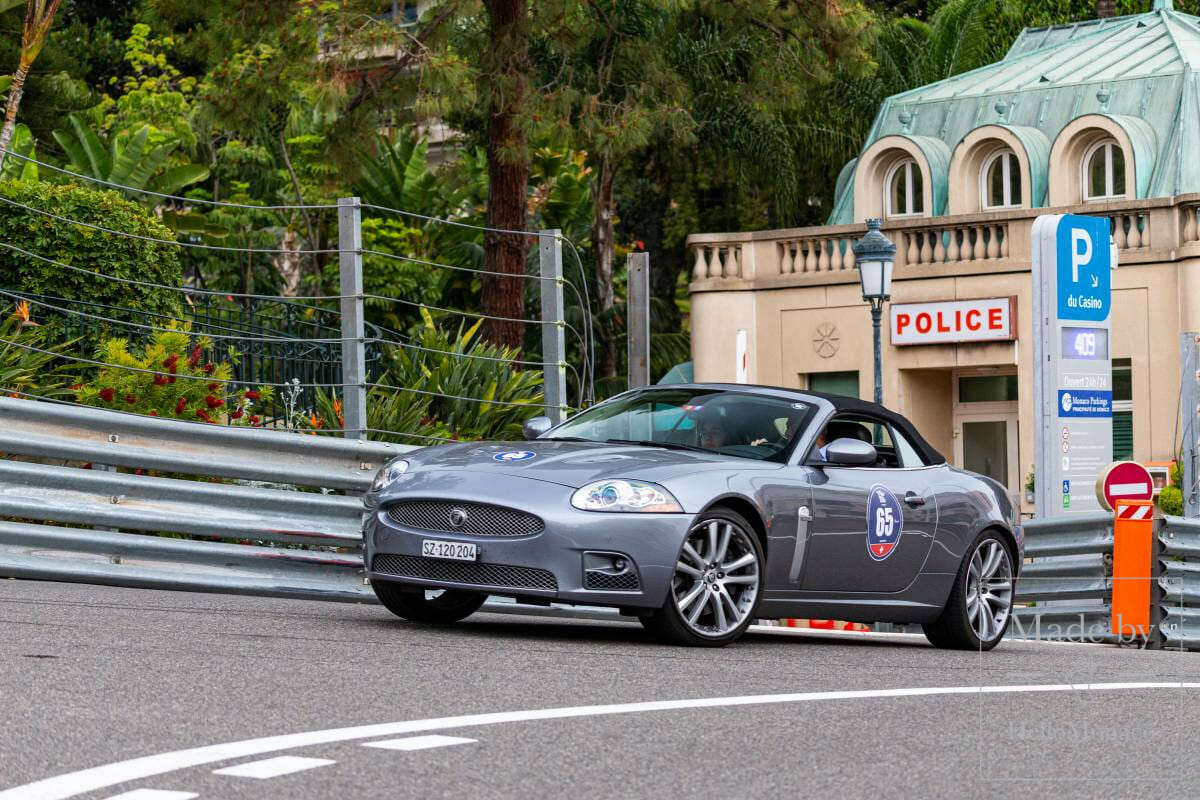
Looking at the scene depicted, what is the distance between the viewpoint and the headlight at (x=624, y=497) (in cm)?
902

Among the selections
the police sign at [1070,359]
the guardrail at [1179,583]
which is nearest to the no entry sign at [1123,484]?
the police sign at [1070,359]

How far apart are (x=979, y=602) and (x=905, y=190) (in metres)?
28.3

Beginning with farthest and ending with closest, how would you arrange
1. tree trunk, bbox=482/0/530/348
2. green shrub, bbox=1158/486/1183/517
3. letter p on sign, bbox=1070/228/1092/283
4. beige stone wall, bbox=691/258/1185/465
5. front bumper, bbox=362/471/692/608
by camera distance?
beige stone wall, bbox=691/258/1185/465, green shrub, bbox=1158/486/1183/517, tree trunk, bbox=482/0/530/348, letter p on sign, bbox=1070/228/1092/283, front bumper, bbox=362/471/692/608

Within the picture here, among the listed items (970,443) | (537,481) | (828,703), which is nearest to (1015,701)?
(828,703)

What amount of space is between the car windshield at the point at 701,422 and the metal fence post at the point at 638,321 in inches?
152

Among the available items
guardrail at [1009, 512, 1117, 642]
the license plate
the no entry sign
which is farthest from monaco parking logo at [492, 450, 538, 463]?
the no entry sign

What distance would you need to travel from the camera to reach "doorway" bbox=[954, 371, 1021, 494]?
36.2 meters

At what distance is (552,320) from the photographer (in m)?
13.0

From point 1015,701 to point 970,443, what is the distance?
29358 millimetres

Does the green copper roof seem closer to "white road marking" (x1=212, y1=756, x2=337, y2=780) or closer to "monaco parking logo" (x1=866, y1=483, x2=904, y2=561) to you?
"monaco parking logo" (x1=866, y1=483, x2=904, y2=561)

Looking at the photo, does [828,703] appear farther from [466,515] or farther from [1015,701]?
[466,515]

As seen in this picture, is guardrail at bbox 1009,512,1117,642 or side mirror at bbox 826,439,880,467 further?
guardrail at bbox 1009,512,1117,642

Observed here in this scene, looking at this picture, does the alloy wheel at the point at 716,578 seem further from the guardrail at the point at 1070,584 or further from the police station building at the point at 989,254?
the police station building at the point at 989,254

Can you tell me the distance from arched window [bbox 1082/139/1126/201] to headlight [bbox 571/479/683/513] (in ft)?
93.1
